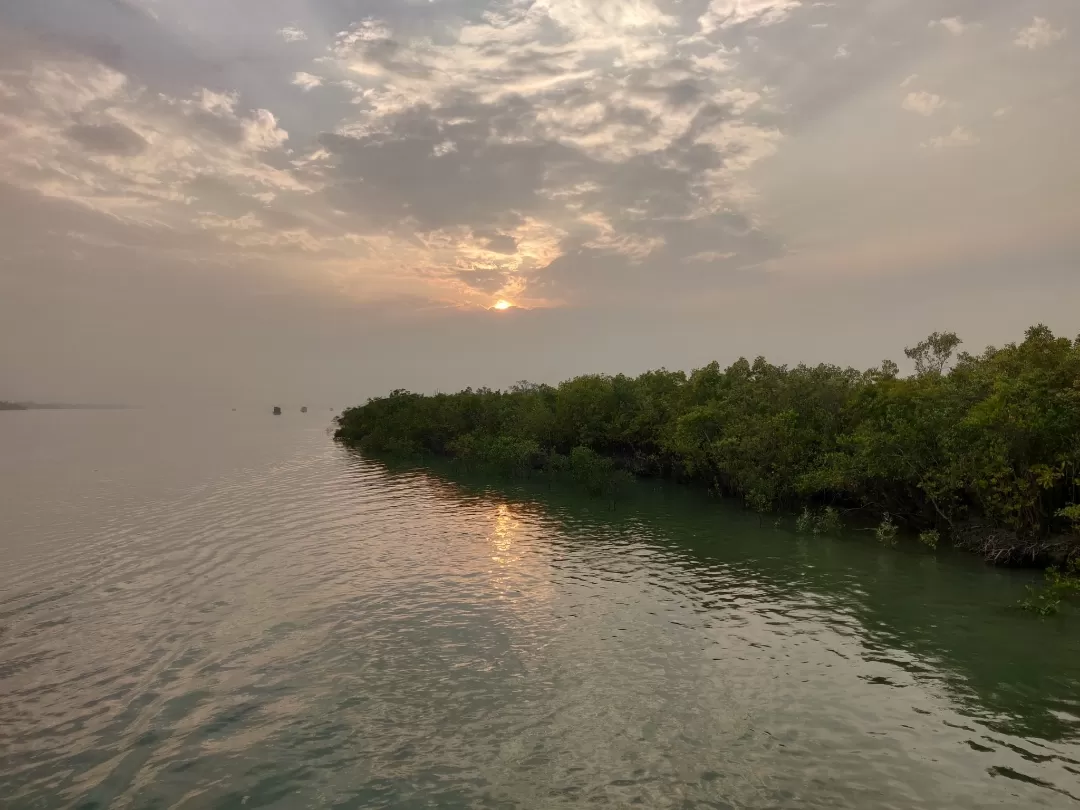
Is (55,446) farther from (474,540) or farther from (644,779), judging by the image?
(644,779)

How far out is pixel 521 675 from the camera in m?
17.9

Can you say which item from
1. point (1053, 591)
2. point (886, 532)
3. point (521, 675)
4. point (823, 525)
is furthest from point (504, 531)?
point (1053, 591)

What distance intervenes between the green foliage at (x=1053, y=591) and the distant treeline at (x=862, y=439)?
4.82 feet

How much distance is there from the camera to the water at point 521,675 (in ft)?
42.2

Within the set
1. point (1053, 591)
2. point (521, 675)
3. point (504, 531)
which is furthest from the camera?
point (504, 531)

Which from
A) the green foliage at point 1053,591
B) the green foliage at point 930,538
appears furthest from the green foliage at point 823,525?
the green foliage at point 1053,591

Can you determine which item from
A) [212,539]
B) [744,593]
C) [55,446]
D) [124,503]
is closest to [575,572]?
[744,593]

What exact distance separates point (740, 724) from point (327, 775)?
31.8 feet

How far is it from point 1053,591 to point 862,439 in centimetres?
1222

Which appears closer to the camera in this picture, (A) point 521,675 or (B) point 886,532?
(A) point 521,675

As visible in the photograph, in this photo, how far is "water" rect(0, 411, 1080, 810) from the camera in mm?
12867

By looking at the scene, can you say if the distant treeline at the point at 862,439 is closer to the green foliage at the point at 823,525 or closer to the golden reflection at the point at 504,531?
the green foliage at the point at 823,525

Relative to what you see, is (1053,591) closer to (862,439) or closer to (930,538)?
(930,538)

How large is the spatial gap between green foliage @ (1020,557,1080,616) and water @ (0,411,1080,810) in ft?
2.61
